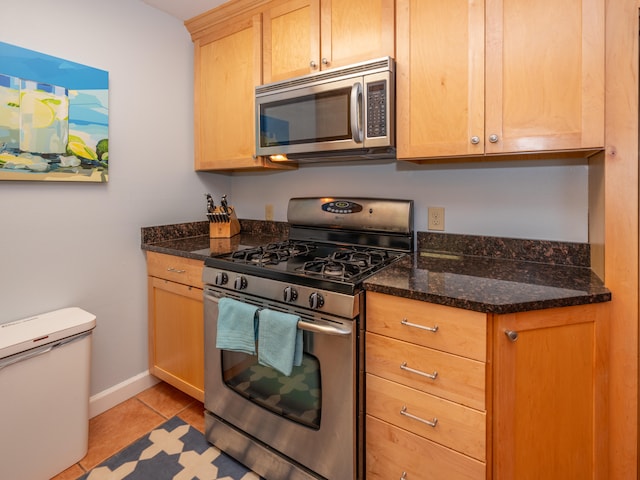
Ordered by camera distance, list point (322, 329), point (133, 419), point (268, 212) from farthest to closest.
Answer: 1. point (268, 212)
2. point (133, 419)
3. point (322, 329)

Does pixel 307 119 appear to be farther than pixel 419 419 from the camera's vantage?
Yes

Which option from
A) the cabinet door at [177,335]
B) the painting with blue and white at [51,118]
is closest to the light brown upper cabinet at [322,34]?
the painting with blue and white at [51,118]

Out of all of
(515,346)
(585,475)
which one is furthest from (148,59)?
(585,475)

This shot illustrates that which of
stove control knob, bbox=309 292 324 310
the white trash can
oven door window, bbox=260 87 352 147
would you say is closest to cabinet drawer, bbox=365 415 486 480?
stove control knob, bbox=309 292 324 310

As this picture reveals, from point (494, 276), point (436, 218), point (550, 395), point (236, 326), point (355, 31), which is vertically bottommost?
point (550, 395)

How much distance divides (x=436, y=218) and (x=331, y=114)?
749mm

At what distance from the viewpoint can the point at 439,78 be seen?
1.39 m

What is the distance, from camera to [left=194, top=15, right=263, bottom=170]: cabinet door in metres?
1.98

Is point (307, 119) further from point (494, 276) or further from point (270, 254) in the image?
point (494, 276)

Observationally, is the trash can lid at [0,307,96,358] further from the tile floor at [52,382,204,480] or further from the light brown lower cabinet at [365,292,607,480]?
the light brown lower cabinet at [365,292,607,480]

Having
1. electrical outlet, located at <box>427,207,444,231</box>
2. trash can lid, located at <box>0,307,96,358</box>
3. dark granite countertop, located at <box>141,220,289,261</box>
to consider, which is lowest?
trash can lid, located at <box>0,307,96,358</box>

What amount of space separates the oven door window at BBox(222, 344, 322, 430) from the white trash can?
2.24 ft

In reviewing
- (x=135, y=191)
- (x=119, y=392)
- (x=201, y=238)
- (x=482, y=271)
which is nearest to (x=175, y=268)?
(x=201, y=238)

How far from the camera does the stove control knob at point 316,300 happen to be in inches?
49.7
